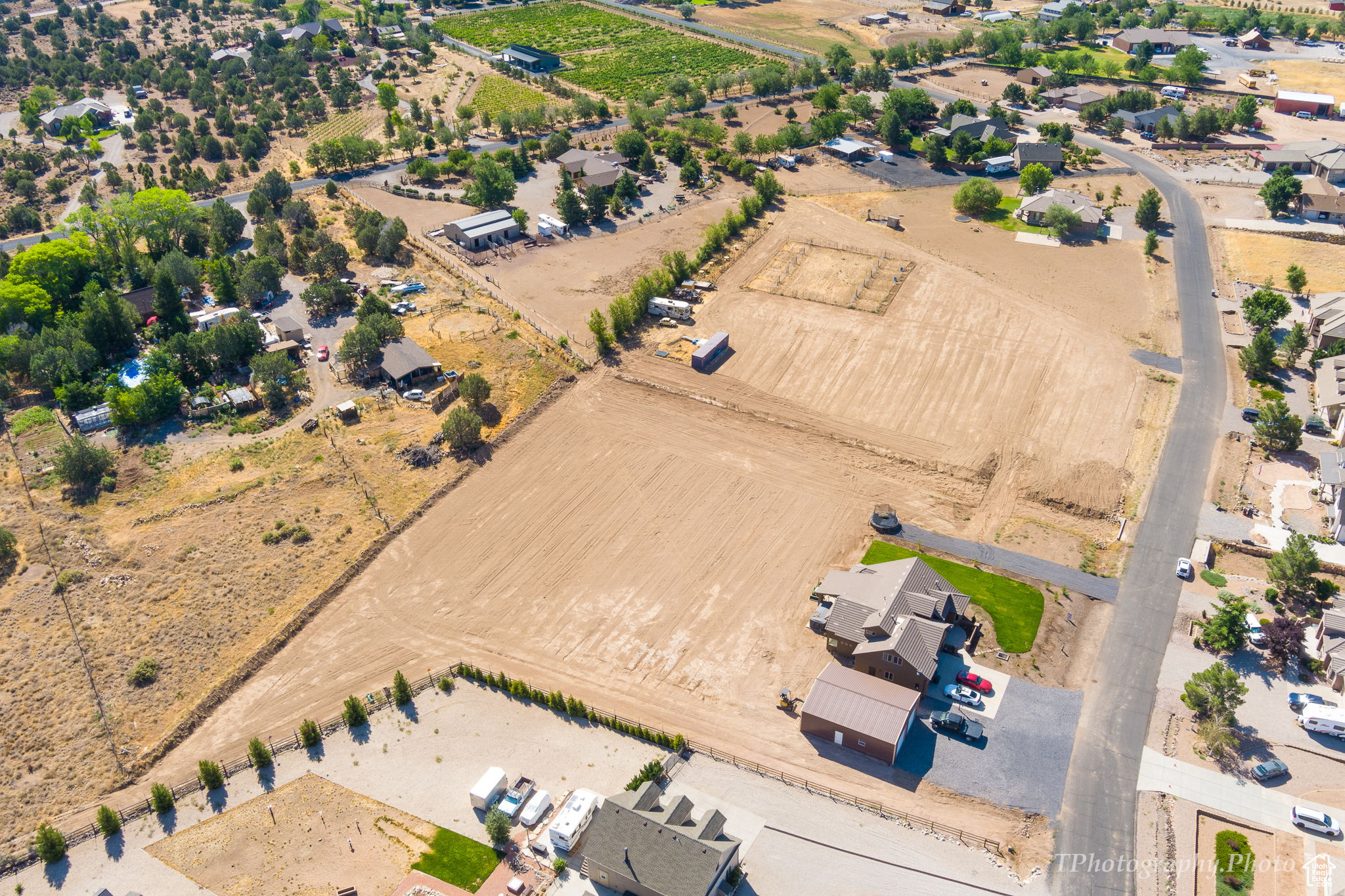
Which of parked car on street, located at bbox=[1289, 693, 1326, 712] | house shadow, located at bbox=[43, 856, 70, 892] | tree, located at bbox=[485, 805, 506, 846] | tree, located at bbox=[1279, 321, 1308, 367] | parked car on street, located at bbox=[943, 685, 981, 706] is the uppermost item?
tree, located at bbox=[1279, 321, 1308, 367]

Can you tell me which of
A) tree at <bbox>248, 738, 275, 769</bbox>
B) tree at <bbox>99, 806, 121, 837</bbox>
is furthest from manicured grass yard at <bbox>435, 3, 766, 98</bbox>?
tree at <bbox>99, 806, 121, 837</bbox>

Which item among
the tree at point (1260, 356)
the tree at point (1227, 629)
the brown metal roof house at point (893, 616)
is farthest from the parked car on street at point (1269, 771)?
the tree at point (1260, 356)

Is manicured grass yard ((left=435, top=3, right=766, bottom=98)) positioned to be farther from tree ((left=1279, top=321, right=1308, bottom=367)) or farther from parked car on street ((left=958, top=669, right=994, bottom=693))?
parked car on street ((left=958, top=669, right=994, bottom=693))

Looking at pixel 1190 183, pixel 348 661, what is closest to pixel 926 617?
pixel 348 661

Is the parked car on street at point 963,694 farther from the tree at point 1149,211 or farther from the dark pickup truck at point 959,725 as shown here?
the tree at point 1149,211

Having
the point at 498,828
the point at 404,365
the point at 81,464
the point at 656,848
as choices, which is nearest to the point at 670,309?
the point at 404,365

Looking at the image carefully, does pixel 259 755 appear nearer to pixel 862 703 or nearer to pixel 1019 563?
pixel 862 703
